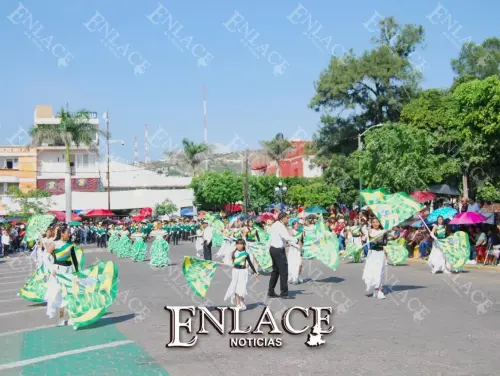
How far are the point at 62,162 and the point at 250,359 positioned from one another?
70527 mm

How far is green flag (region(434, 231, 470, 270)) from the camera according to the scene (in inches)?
796

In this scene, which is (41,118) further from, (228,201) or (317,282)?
(317,282)

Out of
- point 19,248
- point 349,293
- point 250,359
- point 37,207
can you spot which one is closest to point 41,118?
point 37,207

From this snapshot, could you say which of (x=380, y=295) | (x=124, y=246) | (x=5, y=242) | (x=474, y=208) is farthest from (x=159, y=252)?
(x=5, y=242)

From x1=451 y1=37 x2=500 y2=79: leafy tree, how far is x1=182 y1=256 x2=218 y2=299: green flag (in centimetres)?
4319

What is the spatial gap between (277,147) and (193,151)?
1059 cm

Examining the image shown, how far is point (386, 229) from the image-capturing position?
1581 cm

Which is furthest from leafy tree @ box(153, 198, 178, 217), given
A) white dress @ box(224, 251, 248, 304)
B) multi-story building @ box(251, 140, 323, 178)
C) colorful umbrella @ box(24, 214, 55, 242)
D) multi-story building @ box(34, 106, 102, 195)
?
white dress @ box(224, 251, 248, 304)

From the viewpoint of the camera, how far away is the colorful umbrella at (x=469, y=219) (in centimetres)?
2288

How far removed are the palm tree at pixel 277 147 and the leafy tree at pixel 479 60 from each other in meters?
34.4

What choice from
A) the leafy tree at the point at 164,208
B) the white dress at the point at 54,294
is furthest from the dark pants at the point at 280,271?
the leafy tree at the point at 164,208

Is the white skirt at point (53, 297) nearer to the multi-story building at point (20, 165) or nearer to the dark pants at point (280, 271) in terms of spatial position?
the dark pants at point (280, 271)

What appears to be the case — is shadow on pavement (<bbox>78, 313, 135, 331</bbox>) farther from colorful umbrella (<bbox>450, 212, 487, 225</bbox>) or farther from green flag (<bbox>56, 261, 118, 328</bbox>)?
colorful umbrella (<bbox>450, 212, 487, 225</bbox>)

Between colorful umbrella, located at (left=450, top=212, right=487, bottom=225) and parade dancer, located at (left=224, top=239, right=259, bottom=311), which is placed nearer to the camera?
parade dancer, located at (left=224, top=239, right=259, bottom=311)
